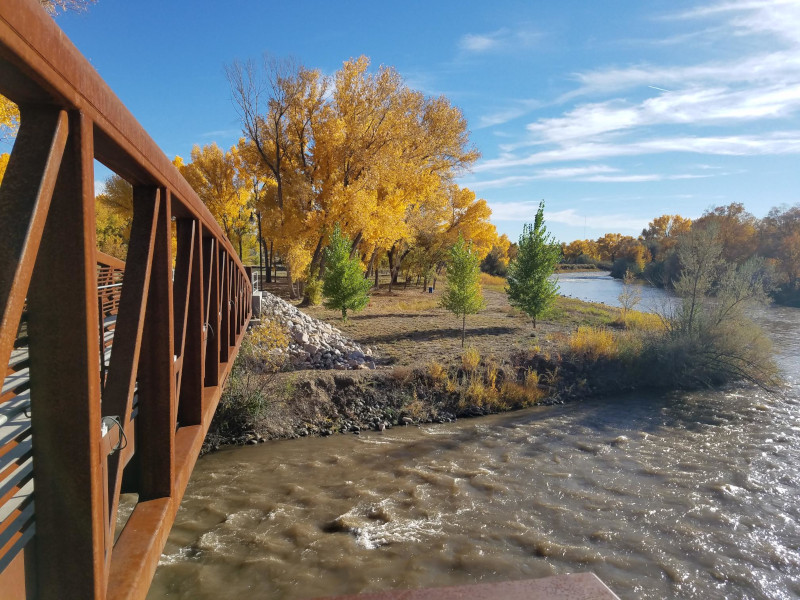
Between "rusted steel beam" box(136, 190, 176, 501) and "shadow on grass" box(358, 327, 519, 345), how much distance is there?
15.3 m

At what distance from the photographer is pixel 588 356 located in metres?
17.2

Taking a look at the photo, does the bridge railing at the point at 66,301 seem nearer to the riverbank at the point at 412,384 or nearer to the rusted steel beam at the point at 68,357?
the rusted steel beam at the point at 68,357

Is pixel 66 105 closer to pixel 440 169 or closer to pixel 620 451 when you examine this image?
pixel 620 451

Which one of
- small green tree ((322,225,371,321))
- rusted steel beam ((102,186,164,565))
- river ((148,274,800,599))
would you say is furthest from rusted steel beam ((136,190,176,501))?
small green tree ((322,225,371,321))

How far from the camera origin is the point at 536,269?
2289 centimetres

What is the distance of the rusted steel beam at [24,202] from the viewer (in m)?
1.16

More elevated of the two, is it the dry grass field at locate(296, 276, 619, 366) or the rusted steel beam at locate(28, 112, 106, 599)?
the rusted steel beam at locate(28, 112, 106, 599)

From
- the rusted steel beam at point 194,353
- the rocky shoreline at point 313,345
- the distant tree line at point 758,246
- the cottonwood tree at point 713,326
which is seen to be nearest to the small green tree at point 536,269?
the cottonwood tree at point 713,326

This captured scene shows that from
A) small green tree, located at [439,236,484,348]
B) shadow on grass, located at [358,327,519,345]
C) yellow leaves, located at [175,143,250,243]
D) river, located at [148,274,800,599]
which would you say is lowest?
river, located at [148,274,800,599]

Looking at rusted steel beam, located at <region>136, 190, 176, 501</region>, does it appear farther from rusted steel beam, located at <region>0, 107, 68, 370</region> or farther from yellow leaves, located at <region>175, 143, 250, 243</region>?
yellow leaves, located at <region>175, 143, 250, 243</region>

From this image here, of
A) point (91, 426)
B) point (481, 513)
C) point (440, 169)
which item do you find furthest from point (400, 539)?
point (440, 169)

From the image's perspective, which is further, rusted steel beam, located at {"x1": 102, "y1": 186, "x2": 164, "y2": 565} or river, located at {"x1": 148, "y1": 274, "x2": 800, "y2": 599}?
river, located at {"x1": 148, "y1": 274, "x2": 800, "y2": 599}

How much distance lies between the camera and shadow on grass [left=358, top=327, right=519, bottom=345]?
18827mm

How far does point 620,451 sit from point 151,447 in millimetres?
10928
